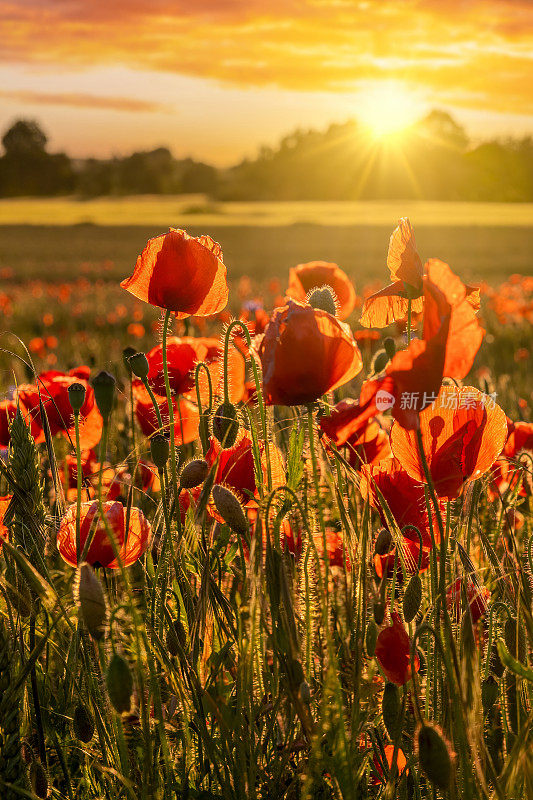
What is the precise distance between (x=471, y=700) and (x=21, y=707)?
56cm

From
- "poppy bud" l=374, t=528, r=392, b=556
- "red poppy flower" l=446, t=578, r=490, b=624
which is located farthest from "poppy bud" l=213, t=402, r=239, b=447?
"red poppy flower" l=446, t=578, r=490, b=624

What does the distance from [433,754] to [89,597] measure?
0.38 meters

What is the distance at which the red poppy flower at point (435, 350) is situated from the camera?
34.0 inches

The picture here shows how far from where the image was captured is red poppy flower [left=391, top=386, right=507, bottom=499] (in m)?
1.10

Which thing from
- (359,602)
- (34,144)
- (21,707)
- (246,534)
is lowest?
(21,707)

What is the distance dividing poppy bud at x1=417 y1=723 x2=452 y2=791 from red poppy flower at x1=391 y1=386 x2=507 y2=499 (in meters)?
0.34

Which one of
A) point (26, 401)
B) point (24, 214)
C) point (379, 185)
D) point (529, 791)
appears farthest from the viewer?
point (379, 185)

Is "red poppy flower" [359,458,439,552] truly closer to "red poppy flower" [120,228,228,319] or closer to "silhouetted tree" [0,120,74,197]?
"red poppy flower" [120,228,228,319]

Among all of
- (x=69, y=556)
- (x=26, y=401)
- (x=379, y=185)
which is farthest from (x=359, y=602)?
(x=379, y=185)

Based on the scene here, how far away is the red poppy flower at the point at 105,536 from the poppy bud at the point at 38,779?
0.26m

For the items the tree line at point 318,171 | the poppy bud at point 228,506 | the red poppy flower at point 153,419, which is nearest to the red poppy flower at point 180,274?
the red poppy flower at point 153,419

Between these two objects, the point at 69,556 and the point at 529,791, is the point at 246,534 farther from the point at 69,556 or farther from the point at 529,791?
the point at 529,791

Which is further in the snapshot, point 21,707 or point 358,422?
point 358,422

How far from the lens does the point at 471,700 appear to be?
924 mm
